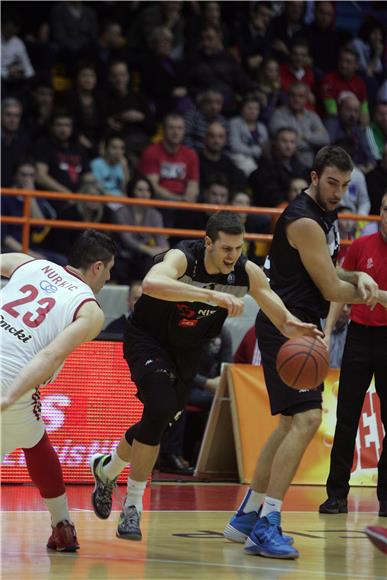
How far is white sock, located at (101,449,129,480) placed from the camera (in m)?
7.23

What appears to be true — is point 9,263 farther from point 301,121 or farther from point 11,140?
point 301,121

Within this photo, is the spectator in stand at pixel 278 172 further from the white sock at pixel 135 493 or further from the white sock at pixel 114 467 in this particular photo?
the white sock at pixel 135 493

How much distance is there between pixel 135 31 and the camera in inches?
602

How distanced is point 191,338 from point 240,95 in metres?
9.25

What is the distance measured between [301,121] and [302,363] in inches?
384

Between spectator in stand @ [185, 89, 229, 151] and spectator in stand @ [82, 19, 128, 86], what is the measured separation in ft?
3.99

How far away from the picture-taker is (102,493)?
24.0 ft

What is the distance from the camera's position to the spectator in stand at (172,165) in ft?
44.5

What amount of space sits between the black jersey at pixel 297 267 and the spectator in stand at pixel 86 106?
720cm

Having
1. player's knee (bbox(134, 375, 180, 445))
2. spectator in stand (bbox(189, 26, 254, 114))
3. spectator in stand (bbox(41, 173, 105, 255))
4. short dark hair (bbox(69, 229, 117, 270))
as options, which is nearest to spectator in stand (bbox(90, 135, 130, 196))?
spectator in stand (bbox(41, 173, 105, 255))

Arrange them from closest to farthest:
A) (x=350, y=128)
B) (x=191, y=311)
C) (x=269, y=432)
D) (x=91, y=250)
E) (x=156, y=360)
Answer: (x=91, y=250) < (x=191, y=311) < (x=156, y=360) < (x=269, y=432) < (x=350, y=128)

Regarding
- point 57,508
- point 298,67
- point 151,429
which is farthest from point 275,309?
point 298,67

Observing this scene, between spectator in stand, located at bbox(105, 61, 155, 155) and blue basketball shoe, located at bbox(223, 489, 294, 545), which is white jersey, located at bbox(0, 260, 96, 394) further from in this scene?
spectator in stand, located at bbox(105, 61, 155, 155)

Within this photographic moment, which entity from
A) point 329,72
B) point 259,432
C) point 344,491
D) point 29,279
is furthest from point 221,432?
point 329,72
